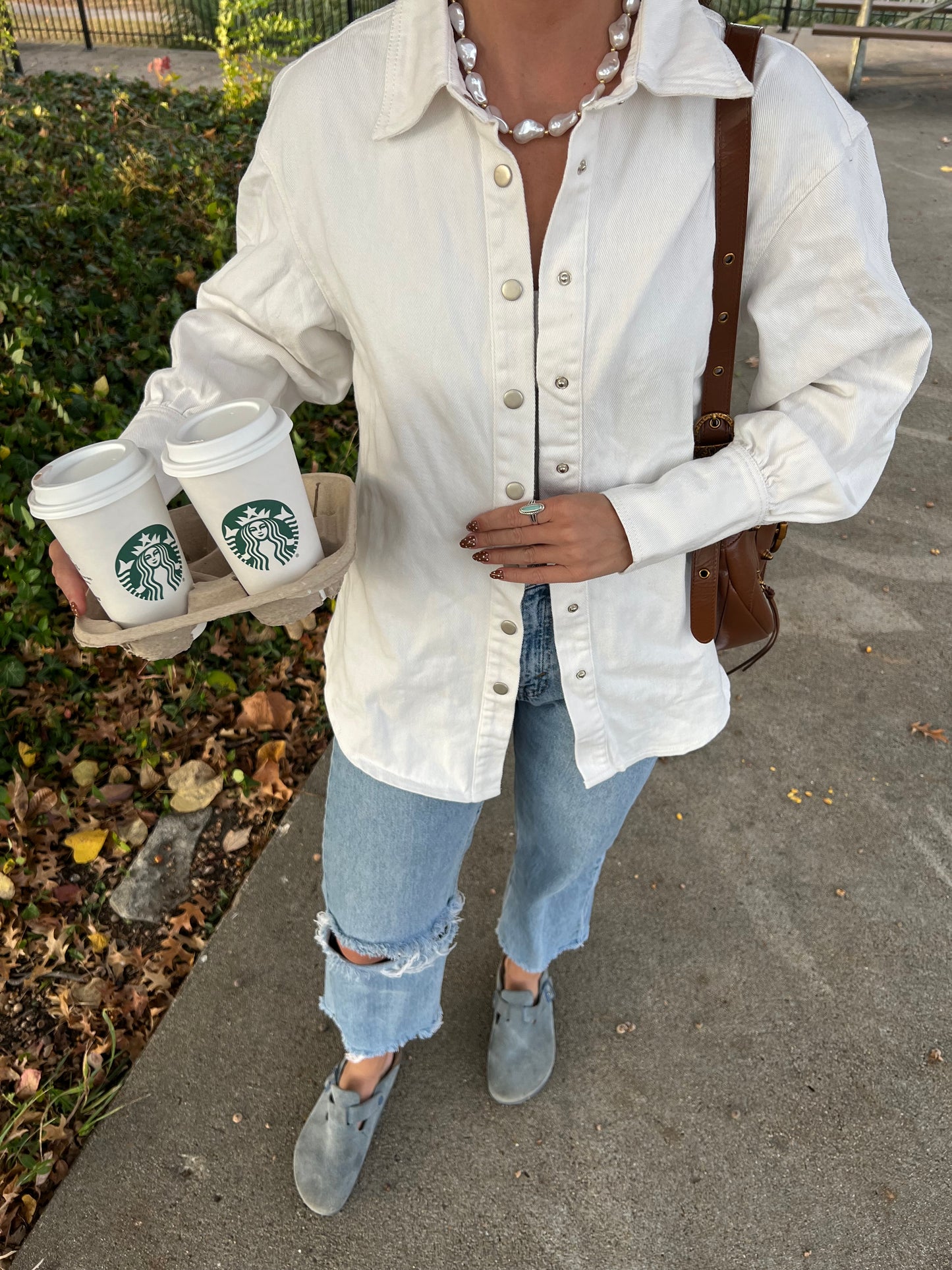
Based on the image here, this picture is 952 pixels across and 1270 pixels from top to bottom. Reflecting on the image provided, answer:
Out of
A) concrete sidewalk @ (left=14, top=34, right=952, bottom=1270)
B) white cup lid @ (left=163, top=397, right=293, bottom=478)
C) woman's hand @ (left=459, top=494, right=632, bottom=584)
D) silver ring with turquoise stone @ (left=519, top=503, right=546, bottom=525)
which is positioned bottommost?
concrete sidewalk @ (left=14, top=34, right=952, bottom=1270)

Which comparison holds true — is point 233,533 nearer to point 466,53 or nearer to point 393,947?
point 466,53

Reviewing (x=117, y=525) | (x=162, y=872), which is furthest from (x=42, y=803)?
(x=117, y=525)

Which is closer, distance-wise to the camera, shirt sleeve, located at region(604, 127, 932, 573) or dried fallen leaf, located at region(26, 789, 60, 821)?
shirt sleeve, located at region(604, 127, 932, 573)

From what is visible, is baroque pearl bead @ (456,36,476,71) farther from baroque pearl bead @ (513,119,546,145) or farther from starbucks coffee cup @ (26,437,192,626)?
starbucks coffee cup @ (26,437,192,626)

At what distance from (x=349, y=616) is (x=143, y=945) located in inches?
53.8

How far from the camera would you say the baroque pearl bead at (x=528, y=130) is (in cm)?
117

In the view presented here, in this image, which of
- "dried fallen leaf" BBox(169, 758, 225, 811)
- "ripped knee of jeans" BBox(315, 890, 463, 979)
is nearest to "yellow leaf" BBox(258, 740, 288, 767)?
"dried fallen leaf" BBox(169, 758, 225, 811)

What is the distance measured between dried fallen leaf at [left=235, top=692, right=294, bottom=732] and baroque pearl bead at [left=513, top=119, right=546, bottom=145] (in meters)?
2.07

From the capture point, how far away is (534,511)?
1.24m

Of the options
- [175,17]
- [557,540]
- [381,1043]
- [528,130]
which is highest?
[175,17]

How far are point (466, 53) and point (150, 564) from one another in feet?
2.45

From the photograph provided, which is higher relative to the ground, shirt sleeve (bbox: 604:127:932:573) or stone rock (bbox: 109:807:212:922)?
shirt sleeve (bbox: 604:127:932:573)

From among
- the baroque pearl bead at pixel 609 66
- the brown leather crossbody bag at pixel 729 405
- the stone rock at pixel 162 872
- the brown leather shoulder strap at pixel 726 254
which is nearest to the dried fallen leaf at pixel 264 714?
the stone rock at pixel 162 872

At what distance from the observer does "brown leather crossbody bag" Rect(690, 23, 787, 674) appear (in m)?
1.17
